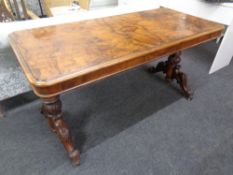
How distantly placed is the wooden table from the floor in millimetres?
204

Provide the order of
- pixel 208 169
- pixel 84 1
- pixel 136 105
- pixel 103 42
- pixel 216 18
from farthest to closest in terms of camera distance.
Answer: pixel 84 1 → pixel 216 18 → pixel 136 105 → pixel 208 169 → pixel 103 42

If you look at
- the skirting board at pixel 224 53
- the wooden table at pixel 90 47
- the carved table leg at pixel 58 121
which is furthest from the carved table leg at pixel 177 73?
the carved table leg at pixel 58 121

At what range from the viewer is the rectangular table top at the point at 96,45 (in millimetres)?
767

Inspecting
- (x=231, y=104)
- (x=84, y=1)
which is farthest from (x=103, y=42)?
(x=84, y=1)

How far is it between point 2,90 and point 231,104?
6.14ft

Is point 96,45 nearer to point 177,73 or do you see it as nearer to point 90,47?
point 90,47

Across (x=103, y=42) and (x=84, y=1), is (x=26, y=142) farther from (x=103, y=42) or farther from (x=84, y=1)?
(x=84, y=1)

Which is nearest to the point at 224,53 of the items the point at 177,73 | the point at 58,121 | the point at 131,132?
the point at 177,73

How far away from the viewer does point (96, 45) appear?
0.98 meters

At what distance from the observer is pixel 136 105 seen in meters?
1.58

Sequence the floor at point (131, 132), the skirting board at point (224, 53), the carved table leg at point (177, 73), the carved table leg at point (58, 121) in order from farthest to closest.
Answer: the skirting board at point (224, 53) → the carved table leg at point (177, 73) → the floor at point (131, 132) → the carved table leg at point (58, 121)

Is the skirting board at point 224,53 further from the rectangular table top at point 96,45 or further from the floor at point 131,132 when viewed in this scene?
the rectangular table top at point 96,45

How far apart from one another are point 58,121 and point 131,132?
1.88 ft

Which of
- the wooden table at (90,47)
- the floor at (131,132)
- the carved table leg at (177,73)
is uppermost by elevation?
the wooden table at (90,47)
